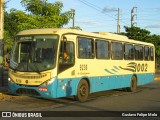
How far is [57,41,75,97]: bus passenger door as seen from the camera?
15.0 meters

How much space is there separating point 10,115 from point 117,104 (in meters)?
5.04

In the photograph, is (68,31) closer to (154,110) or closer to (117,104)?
(117,104)

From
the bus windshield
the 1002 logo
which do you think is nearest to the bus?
the bus windshield

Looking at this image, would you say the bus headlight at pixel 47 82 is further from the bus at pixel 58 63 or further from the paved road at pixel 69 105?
the paved road at pixel 69 105

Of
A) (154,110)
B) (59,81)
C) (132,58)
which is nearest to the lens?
(154,110)

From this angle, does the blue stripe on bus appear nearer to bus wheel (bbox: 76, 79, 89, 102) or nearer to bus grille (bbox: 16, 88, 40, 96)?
bus grille (bbox: 16, 88, 40, 96)

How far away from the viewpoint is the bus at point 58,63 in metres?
14.9

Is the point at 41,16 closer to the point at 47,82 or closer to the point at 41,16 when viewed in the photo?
the point at 41,16

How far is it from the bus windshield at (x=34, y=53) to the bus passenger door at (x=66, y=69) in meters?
0.37

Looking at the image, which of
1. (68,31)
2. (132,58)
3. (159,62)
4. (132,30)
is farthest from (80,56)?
(159,62)

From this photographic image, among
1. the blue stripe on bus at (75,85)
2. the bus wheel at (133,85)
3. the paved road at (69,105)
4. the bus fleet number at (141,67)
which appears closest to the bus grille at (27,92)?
the blue stripe on bus at (75,85)

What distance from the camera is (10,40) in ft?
116

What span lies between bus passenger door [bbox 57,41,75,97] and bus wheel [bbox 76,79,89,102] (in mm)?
590

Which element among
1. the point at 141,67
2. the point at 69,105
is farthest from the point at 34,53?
the point at 141,67
